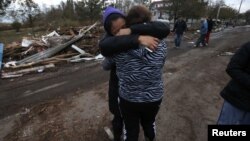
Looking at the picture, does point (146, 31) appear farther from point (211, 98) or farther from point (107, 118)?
A: point (211, 98)

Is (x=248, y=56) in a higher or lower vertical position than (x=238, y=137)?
higher

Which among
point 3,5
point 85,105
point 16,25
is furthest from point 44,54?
point 16,25

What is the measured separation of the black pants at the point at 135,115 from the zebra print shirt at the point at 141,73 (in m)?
0.08

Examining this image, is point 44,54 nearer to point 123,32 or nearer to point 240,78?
point 123,32

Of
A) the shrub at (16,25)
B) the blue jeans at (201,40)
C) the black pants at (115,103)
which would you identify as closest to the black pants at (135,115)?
the black pants at (115,103)

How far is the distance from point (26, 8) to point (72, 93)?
78.9ft

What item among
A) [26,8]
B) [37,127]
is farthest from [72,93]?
[26,8]

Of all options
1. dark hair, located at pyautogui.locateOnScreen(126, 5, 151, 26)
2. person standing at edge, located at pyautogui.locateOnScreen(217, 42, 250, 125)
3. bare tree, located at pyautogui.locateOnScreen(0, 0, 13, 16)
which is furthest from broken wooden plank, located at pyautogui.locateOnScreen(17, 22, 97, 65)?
bare tree, located at pyautogui.locateOnScreen(0, 0, 13, 16)

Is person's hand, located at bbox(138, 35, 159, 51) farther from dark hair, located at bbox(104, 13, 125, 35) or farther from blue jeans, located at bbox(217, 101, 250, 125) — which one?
blue jeans, located at bbox(217, 101, 250, 125)

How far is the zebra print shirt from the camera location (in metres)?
2.32

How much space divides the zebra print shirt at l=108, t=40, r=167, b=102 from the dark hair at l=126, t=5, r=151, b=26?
298 millimetres

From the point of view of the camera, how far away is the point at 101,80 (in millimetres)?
7574

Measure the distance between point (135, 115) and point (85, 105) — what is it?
304 cm

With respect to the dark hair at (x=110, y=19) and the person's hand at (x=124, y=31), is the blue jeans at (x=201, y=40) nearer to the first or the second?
the dark hair at (x=110, y=19)
